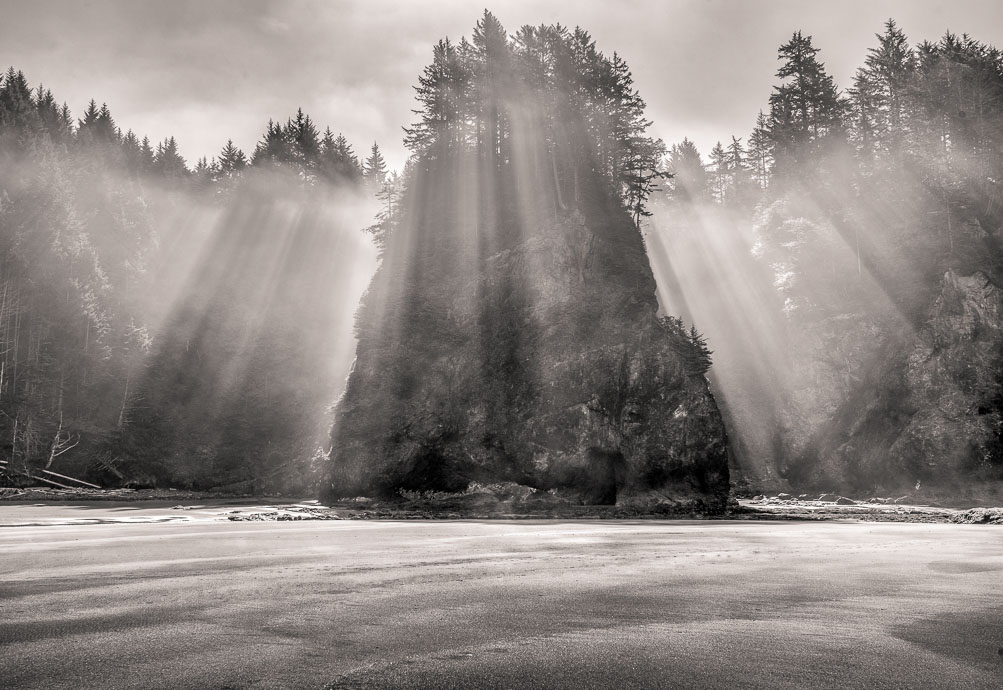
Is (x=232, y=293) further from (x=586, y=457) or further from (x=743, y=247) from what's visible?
(x=743, y=247)

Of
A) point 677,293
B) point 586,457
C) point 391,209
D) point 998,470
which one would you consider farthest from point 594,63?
point 998,470

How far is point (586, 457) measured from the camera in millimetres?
38062

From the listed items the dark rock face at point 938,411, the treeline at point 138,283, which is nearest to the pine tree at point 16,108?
the treeline at point 138,283

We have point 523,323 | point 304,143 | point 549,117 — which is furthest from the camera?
point 304,143

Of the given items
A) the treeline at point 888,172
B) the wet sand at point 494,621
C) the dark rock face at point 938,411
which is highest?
the treeline at point 888,172

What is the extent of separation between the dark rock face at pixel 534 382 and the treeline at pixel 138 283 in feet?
73.8

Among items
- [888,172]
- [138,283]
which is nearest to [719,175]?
[888,172]

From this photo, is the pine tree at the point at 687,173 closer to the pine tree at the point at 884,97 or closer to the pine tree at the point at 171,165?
the pine tree at the point at 884,97

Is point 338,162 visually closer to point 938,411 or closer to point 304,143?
point 304,143

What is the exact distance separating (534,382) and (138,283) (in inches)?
1927

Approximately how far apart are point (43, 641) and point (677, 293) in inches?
2792

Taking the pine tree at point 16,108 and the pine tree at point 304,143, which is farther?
the pine tree at point 304,143

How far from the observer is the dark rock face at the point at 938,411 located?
143 feet

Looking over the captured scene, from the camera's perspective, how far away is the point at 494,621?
5875mm
